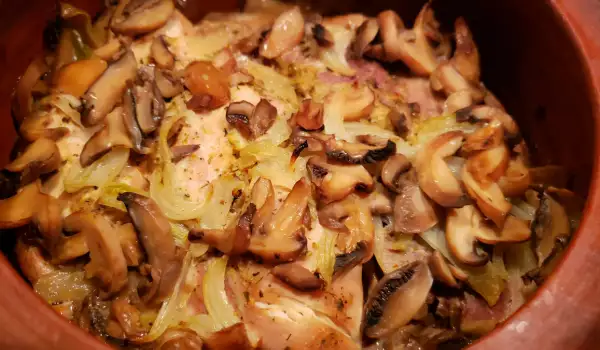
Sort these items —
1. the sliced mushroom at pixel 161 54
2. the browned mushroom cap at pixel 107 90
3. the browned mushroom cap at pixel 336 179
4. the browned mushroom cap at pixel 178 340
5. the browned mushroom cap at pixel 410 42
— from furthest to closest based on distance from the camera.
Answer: the browned mushroom cap at pixel 410 42 → the sliced mushroom at pixel 161 54 → the browned mushroom cap at pixel 107 90 → the browned mushroom cap at pixel 336 179 → the browned mushroom cap at pixel 178 340

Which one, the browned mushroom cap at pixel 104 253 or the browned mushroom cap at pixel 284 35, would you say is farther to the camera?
the browned mushroom cap at pixel 284 35

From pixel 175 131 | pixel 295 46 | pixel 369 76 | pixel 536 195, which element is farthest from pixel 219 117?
pixel 536 195

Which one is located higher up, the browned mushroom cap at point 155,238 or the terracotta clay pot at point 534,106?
the terracotta clay pot at point 534,106

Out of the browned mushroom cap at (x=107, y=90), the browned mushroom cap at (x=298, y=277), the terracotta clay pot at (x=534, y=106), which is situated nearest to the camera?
the terracotta clay pot at (x=534, y=106)

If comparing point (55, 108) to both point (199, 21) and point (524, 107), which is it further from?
point (524, 107)

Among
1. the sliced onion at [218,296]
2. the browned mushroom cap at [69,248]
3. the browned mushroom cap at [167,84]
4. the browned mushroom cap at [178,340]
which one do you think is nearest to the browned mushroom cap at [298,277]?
the sliced onion at [218,296]

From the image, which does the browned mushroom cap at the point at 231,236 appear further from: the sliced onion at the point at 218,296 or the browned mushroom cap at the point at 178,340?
the browned mushroom cap at the point at 178,340
